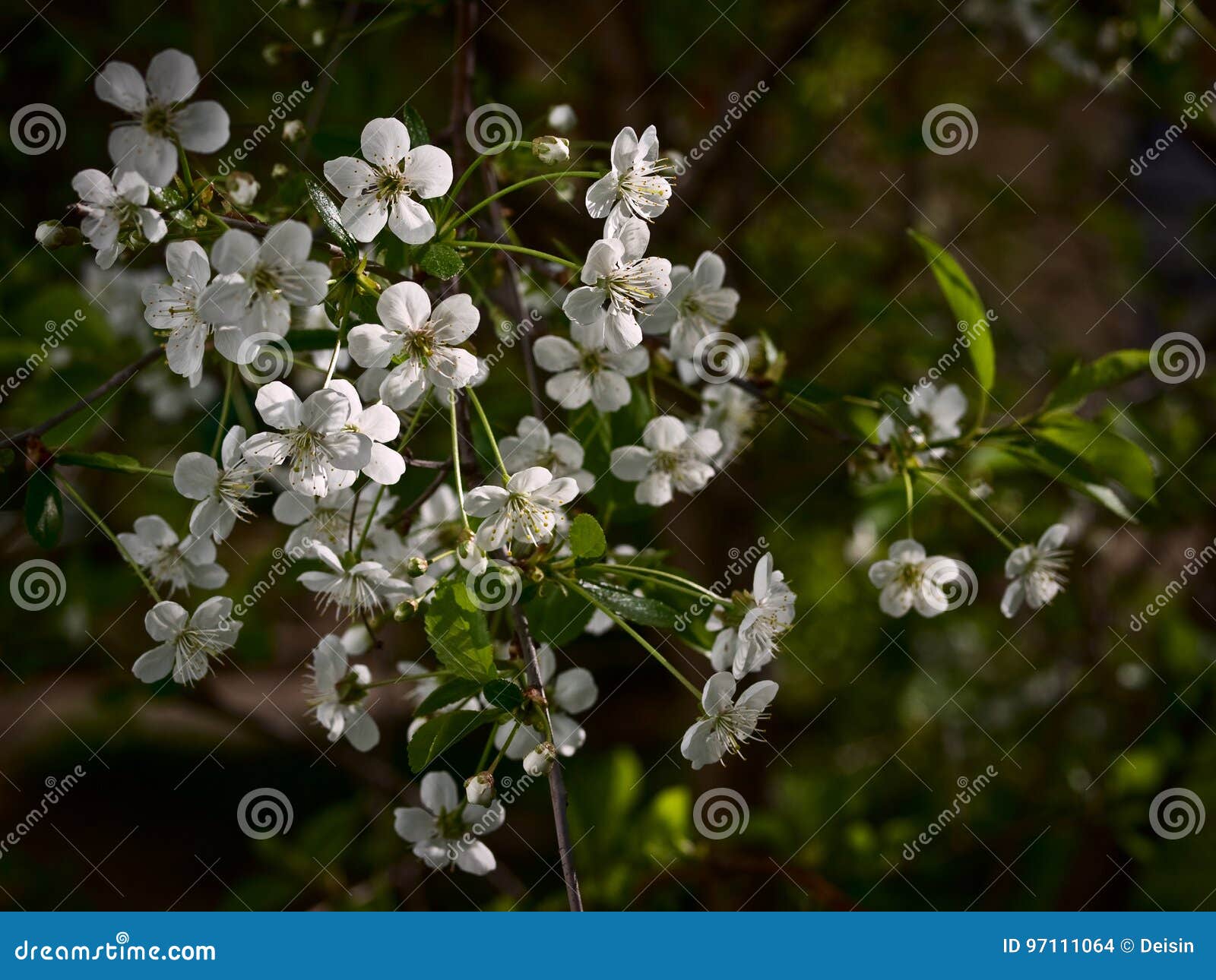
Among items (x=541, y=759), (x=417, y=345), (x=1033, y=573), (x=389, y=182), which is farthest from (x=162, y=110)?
(x=1033, y=573)

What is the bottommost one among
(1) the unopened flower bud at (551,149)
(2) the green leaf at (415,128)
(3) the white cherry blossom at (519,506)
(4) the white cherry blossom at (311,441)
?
(4) the white cherry blossom at (311,441)

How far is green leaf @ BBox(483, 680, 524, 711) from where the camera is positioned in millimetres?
884

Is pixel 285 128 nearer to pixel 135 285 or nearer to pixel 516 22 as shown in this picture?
pixel 135 285

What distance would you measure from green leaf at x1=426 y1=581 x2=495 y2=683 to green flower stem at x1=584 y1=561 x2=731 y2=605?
0.42 ft

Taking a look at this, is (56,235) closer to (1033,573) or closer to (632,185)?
(632,185)

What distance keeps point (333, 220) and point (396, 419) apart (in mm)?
194

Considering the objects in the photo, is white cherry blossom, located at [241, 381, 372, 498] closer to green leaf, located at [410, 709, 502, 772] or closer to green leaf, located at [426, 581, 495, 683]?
green leaf, located at [426, 581, 495, 683]

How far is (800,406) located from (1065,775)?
1795 mm

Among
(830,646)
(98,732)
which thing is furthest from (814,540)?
(98,732)

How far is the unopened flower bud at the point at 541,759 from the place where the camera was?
894 mm

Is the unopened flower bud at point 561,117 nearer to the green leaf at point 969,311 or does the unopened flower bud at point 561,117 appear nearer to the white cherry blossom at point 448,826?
the green leaf at point 969,311

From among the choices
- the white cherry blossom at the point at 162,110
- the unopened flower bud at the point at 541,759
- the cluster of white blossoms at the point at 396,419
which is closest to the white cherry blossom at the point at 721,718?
the cluster of white blossoms at the point at 396,419

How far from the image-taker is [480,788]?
0.93m

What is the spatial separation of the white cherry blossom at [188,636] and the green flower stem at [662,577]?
1.24 feet
